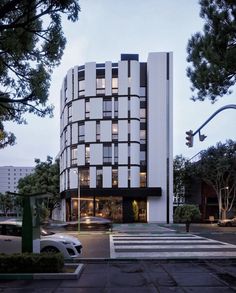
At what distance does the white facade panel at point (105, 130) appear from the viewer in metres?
67.4

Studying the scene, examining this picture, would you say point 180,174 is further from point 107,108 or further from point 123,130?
point 107,108

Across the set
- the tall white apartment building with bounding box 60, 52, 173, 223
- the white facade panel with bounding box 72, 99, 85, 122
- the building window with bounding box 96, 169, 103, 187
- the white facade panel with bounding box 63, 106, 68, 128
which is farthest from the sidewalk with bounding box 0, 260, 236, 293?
the white facade panel with bounding box 63, 106, 68, 128

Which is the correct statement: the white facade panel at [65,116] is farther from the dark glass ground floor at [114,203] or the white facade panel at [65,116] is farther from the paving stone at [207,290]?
the paving stone at [207,290]

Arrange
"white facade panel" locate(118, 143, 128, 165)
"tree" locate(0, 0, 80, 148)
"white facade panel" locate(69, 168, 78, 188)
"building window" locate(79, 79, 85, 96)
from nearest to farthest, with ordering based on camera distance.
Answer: "tree" locate(0, 0, 80, 148), "white facade panel" locate(118, 143, 128, 165), "white facade panel" locate(69, 168, 78, 188), "building window" locate(79, 79, 85, 96)

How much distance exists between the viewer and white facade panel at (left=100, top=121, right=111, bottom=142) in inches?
2655

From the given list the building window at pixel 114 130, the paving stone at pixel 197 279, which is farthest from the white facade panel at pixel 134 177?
the paving stone at pixel 197 279

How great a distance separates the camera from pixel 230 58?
40.8 feet

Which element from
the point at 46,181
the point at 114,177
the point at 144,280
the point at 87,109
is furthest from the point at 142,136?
the point at 144,280

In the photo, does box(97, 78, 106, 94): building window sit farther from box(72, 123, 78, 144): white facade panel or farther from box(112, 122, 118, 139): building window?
box(72, 123, 78, 144): white facade panel

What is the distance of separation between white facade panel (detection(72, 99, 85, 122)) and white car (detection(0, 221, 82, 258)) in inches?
1989

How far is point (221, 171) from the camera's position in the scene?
219 ft

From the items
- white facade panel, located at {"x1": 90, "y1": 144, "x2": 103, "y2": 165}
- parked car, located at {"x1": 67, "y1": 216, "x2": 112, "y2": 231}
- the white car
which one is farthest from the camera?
white facade panel, located at {"x1": 90, "y1": 144, "x2": 103, "y2": 165}

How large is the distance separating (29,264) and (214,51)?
735cm

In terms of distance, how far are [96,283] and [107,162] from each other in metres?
54.2
